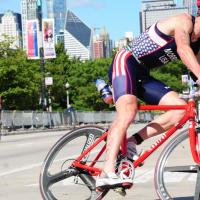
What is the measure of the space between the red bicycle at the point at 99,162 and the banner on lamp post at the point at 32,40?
43.6 meters

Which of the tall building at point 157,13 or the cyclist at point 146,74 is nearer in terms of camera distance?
the cyclist at point 146,74

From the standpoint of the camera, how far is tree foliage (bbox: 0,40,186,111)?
167 feet

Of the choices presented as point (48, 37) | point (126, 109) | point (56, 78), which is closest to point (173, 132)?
point (126, 109)

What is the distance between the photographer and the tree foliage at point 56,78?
50.9 meters

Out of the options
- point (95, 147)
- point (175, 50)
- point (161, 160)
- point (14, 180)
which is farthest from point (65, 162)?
point (14, 180)

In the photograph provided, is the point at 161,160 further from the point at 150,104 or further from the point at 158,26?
the point at 158,26

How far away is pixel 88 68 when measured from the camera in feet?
248

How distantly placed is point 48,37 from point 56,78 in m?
16.5

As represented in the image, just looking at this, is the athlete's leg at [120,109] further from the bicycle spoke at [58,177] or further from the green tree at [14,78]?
the green tree at [14,78]

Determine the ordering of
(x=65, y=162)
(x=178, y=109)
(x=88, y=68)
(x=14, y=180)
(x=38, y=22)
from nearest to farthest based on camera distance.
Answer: (x=178, y=109)
(x=65, y=162)
(x=14, y=180)
(x=38, y=22)
(x=88, y=68)

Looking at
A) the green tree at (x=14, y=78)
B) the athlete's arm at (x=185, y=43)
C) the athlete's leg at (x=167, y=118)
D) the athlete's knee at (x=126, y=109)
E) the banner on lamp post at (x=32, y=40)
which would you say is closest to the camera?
the athlete's arm at (x=185, y=43)

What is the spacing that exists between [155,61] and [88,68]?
230 ft

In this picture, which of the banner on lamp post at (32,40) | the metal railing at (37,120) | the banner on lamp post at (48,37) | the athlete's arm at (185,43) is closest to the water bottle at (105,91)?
the athlete's arm at (185,43)

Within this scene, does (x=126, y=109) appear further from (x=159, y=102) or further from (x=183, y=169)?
(x=183, y=169)
